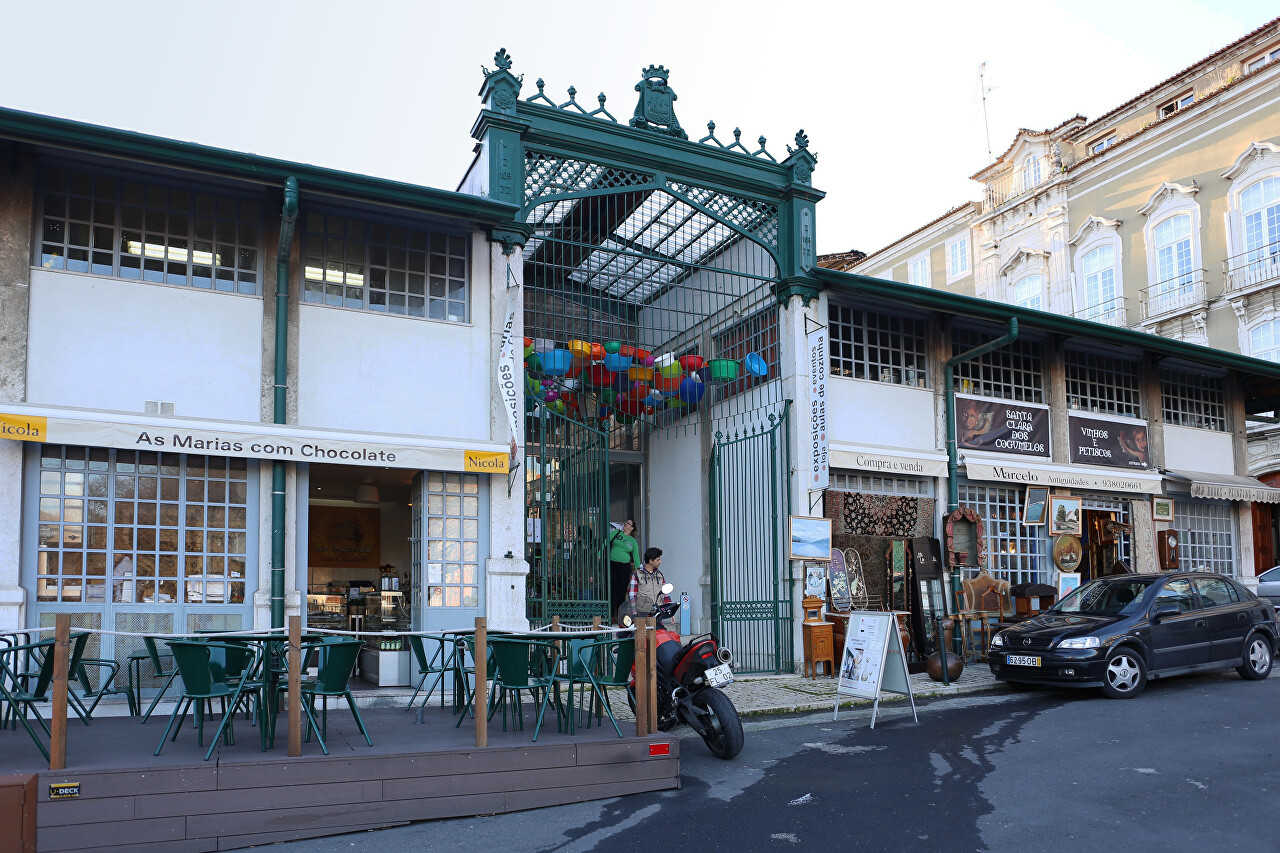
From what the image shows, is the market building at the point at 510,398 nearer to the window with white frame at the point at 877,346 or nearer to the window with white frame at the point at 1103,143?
the window with white frame at the point at 877,346

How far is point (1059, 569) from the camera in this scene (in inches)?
607

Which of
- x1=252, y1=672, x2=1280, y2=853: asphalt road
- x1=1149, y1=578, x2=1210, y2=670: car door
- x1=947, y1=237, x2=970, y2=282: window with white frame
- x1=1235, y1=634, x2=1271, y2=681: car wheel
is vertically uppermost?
x1=947, y1=237, x2=970, y2=282: window with white frame

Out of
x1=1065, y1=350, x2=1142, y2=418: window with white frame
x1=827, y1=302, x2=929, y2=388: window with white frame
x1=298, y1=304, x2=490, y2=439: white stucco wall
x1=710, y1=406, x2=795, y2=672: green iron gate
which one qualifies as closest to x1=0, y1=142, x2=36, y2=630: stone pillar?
x1=298, y1=304, x2=490, y2=439: white stucco wall

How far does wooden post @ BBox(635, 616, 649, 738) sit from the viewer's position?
7.50 metres

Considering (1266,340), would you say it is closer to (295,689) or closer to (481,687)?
(481,687)

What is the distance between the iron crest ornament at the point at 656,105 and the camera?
12914 mm

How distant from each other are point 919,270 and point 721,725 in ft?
105

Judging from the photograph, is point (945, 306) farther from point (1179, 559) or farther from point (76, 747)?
point (76, 747)

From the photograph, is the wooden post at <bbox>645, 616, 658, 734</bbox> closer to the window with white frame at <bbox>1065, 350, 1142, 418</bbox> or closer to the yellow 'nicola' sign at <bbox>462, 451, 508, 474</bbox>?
the yellow 'nicola' sign at <bbox>462, 451, 508, 474</bbox>

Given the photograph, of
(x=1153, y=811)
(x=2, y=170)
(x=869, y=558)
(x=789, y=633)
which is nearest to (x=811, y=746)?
(x=1153, y=811)

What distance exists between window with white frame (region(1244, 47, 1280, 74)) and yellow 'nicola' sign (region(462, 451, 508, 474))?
2423 cm

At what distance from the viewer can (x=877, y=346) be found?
47.5 feet

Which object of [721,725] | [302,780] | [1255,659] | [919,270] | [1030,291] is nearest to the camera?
[302,780]

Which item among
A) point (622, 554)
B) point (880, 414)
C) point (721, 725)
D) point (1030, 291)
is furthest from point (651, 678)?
point (1030, 291)
